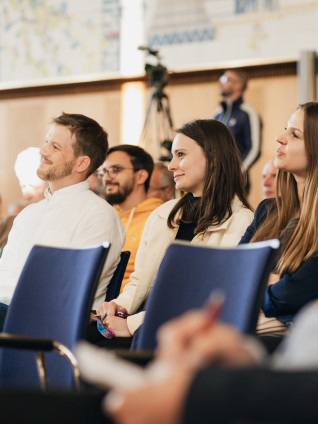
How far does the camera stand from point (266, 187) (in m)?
4.38

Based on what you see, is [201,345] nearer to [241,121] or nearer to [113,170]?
[113,170]

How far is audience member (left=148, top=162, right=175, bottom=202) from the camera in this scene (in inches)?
180

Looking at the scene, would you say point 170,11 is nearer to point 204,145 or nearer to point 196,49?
point 196,49

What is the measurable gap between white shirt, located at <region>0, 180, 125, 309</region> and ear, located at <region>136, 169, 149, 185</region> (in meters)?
0.93

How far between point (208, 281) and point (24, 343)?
501 mm

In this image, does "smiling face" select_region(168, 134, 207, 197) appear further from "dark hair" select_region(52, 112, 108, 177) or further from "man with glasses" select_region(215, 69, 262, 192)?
"man with glasses" select_region(215, 69, 262, 192)

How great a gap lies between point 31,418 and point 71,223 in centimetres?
198

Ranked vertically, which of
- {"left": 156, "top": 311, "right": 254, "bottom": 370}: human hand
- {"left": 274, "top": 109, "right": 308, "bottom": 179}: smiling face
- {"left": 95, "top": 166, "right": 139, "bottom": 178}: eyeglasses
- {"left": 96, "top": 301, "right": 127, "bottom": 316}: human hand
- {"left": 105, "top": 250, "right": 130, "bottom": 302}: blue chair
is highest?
{"left": 274, "top": 109, "right": 308, "bottom": 179}: smiling face

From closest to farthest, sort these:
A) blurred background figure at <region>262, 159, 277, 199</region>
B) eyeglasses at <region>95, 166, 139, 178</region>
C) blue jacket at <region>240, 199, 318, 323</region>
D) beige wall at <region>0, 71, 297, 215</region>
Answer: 1. blue jacket at <region>240, 199, 318, 323</region>
2. eyeglasses at <region>95, 166, 139, 178</region>
3. blurred background figure at <region>262, 159, 277, 199</region>
4. beige wall at <region>0, 71, 297, 215</region>

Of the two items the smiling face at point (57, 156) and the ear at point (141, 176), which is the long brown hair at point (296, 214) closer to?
the smiling face at point (57, 156)

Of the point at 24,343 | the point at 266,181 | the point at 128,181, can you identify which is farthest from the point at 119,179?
the point at 24,343

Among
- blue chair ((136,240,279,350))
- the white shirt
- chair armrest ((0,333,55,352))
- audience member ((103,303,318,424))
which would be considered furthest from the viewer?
the white shirt

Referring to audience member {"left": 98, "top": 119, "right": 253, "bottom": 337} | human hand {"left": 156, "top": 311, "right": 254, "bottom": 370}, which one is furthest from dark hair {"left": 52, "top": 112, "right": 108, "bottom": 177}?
human hand {"left": 156, "top": 311, "right": 254, "bottom": 370}

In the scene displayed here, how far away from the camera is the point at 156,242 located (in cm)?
292
